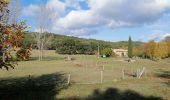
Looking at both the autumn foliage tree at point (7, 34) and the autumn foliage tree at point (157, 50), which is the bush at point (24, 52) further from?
the autumn foliage tree at point (157, 50)

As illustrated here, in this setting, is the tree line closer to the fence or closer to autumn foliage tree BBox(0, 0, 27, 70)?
the fence

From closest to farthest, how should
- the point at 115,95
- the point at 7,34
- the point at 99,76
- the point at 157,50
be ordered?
the point at 7,34, the point at 115,95, the point at 99,76, the point at 157,50

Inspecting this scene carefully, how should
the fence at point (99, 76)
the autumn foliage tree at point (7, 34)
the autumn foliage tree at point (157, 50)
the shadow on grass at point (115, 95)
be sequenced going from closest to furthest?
the autumn foliage tree at point (7, 34)
the shadow on grass at point (115, 95)
the fence at point (99, 76)
the autumn foliage tree at point (157, 50)

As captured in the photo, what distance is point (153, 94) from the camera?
27.9 m

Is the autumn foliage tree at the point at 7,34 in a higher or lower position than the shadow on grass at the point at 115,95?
higher

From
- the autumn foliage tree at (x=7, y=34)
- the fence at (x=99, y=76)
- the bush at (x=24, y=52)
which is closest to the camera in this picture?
the autumn foliage tree at (x=7, y=34)

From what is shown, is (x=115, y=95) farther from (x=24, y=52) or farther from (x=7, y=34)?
(x=7, y=34)

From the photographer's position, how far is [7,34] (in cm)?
1481

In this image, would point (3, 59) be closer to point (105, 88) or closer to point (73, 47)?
point (105, 88)

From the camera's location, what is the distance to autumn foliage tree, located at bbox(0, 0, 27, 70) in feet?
48.4

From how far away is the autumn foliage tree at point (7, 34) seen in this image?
14758mm

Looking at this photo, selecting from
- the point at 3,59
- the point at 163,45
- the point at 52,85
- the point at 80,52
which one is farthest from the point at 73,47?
the point at 3,59

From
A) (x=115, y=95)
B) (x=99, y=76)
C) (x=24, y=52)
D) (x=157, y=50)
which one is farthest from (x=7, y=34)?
(x=157, y=50)

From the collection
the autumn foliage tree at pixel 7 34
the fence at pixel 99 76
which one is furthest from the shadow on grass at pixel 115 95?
the autumn foliage tree at pixel 7 34
